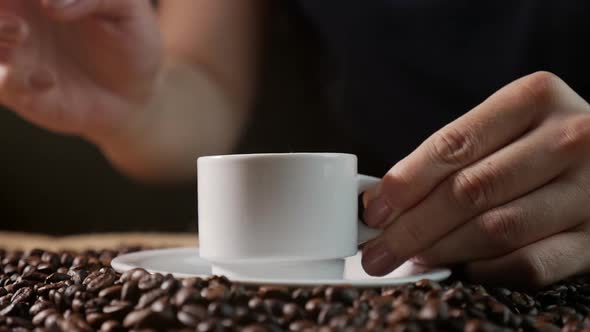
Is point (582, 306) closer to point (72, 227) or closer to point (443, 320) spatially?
point (443, 320)

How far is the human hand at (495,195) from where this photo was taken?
82cm

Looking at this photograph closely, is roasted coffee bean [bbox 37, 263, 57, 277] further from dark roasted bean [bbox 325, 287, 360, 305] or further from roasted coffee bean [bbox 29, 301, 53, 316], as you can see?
dark roasted bean [bbox 325, 287, 360, 305]

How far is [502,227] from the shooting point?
32.3 inches

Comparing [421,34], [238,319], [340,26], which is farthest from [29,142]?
[238,319]

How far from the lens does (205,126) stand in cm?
226

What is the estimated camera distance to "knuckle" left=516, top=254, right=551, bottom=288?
83cm

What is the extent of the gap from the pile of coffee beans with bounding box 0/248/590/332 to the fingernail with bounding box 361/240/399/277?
13 centimetres

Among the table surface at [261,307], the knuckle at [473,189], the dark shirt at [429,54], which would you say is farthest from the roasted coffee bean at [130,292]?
the dark shirt at [429,54]

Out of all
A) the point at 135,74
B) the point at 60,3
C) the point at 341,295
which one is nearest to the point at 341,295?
the point at 341,295

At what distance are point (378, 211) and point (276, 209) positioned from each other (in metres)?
0.15

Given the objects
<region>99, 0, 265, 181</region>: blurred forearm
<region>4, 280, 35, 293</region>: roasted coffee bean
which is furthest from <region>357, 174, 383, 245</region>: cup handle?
<region>99, 0, 265, 181</region>: blurred forearm

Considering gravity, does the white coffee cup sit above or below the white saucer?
above

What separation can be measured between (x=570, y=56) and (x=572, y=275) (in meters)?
1.00

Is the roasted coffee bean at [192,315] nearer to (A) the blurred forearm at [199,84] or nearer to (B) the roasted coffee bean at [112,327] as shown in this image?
(B) the roasted coffee bean at [112,327]
